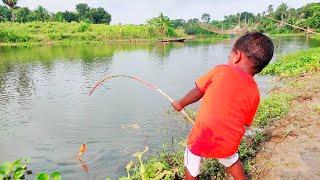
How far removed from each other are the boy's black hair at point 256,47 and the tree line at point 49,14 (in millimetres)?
77606

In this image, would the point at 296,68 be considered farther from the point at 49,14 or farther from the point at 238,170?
the point at 49,14

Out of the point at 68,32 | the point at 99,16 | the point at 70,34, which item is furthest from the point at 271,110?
the point at 99,16

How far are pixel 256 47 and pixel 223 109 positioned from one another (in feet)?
1.79

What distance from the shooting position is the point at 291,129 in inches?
250

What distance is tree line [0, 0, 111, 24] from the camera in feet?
263

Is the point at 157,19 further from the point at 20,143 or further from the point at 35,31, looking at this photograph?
the point at 20,143

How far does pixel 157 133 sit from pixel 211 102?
5.58m

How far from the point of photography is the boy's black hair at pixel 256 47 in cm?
294

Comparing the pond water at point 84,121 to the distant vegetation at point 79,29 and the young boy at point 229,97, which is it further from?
the distant vegetation at point 79,29

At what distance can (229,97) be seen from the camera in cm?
292

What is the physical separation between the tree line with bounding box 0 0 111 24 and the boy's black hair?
77.6 metres

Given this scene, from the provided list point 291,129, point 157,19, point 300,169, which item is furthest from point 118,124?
point 157,19

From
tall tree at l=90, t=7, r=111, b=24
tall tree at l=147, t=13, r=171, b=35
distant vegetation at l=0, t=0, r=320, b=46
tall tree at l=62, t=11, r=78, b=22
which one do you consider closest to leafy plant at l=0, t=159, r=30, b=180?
distant vegetation at l=0, t=0, r=320, b=46

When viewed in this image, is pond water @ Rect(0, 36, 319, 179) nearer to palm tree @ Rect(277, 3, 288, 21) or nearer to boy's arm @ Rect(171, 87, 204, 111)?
boy's arm @ Rect(171, 87, 204, 111)
